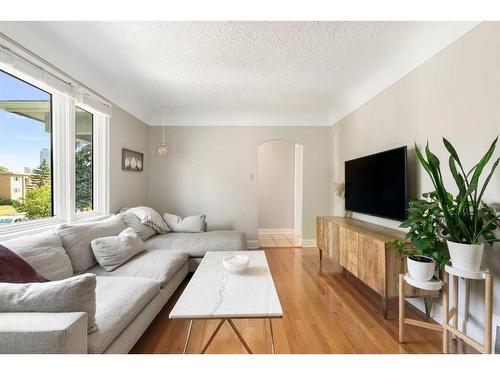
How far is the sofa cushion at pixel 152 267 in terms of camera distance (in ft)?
6.36

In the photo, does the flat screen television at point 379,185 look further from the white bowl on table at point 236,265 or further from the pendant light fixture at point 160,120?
the pendant light fixture at point 160,120

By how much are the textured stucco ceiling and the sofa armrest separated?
78.6 inches

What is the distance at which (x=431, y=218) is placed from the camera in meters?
1.48

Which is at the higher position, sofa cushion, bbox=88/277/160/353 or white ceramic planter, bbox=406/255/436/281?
white ceramic planter, bbox=406/255/436/281

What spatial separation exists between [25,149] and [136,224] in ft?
4.48

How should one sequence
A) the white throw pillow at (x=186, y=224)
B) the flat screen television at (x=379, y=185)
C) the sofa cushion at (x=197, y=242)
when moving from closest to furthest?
1. the flat screen television at (x=379, y=185)
2. the sofa cushion at (x=197, y=242)
3. the white throw pillow at (x=186, y=224)

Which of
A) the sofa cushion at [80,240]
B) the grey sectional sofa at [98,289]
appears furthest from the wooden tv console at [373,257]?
the sofa cushion at [80,240]

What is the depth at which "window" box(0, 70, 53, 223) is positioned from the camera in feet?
5.86

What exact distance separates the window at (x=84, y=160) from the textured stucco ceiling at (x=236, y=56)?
41 centimetres

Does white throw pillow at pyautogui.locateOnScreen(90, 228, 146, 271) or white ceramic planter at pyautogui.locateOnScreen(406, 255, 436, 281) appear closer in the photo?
white ceramic planter at pyautogui.locateOnScreen(406, 255, 436, 281)

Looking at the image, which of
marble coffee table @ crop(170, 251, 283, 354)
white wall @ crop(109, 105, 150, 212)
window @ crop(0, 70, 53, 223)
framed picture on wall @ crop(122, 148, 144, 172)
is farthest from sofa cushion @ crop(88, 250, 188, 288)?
framed picture on wall @ crop(122, 148, 144, 172)

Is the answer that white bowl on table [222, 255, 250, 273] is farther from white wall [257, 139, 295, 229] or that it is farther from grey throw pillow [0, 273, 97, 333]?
white wall [257, 139, 295, 229]
